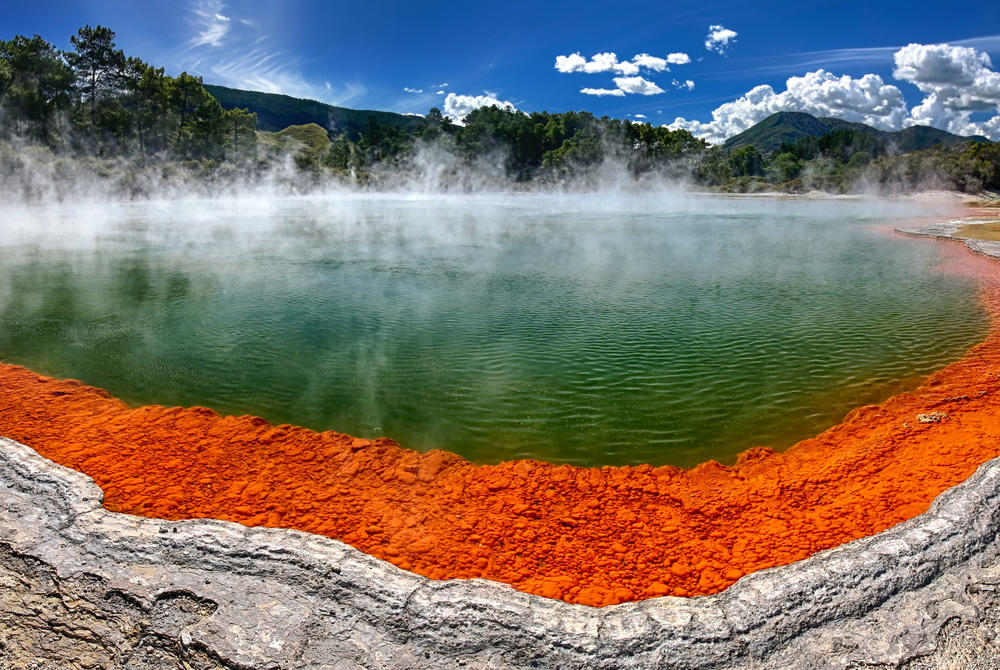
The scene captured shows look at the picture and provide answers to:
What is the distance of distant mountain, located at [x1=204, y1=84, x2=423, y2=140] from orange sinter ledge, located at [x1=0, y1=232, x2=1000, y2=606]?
144328 millimetres

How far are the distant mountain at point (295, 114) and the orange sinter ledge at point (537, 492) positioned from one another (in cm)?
14433

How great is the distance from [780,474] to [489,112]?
275ft

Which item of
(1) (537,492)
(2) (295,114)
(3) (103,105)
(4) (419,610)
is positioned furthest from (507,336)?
(2) (295,114)

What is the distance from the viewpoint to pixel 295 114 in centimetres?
15050

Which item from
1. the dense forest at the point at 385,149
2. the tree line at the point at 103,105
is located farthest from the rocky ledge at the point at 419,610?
the tree line at the point at 103,105

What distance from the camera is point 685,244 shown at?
21359 millimetres

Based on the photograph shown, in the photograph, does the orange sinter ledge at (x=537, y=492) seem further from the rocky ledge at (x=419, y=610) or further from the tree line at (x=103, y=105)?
the tree line at (x=103, y=105)

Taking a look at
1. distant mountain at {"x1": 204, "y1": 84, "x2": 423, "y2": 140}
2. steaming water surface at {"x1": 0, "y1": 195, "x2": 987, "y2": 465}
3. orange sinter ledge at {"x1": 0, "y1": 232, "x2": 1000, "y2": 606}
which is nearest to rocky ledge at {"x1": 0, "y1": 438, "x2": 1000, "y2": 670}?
orange sinter ledge at {"x1": 0, "y1": 232, "x2": 1000, "y2": 606}

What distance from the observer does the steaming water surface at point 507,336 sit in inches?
281

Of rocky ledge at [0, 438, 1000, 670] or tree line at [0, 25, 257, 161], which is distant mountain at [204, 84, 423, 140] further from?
rocky ledge at [0, 438, 1000, 670]

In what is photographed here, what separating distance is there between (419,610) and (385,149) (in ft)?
256

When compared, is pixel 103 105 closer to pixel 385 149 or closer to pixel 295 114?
pixel 385 149

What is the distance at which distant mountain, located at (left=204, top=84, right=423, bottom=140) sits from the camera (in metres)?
143

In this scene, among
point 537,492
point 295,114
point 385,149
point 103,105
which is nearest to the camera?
point 537,492
